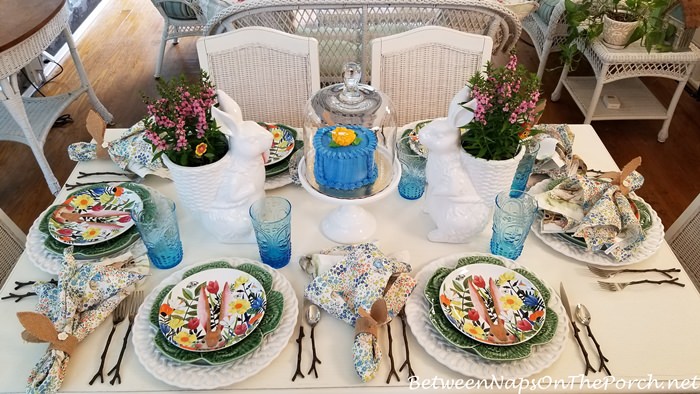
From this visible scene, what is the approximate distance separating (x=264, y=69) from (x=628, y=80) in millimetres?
2367

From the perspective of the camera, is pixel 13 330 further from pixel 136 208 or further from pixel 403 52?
pixel 403 52

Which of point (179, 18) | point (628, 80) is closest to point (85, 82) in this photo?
point (179, 18)

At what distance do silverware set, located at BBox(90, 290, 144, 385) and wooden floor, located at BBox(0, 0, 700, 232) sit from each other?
3.98 ft

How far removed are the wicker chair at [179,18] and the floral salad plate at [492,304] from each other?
2.61 metres

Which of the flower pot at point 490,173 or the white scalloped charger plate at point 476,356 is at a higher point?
the flower pot at point 490,173

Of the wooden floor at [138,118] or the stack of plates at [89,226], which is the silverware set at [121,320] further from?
the wooden floor at [138,118]

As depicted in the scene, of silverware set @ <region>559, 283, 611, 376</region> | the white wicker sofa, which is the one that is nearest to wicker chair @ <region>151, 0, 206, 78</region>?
the white wicker sofa

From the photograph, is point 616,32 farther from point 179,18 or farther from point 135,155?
point 179,18

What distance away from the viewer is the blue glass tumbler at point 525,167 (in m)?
1.29

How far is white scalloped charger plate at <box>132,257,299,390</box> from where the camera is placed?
95 cm

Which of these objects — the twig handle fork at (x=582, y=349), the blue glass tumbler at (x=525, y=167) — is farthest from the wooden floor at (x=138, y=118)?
the twig handle fork at (x=582, y=349)

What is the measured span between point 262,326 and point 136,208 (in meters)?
0.38

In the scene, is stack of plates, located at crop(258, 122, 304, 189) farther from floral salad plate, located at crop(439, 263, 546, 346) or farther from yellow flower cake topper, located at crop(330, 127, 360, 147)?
floral salad plate, located at crop(439, 263, 546, 346)

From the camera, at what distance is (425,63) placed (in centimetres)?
176
